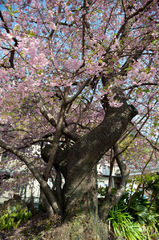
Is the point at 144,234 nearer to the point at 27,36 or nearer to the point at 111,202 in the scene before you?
the point at 111,202

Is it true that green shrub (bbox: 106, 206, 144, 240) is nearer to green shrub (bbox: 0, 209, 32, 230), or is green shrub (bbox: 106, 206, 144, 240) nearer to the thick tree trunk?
the thick tree trunk

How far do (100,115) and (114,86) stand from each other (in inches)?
82.9

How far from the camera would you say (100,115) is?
571 centimetres

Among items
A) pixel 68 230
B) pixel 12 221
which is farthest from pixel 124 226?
pixel 12 221

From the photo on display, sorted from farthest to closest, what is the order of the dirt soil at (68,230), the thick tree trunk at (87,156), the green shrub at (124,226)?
the green shrub at (124,226)
the thick tree trunk at (87,156)
the dirt soil at (68,230)

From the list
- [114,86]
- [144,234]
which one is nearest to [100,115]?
[114,86]

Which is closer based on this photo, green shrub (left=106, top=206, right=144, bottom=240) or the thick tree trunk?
the thick tree trunk

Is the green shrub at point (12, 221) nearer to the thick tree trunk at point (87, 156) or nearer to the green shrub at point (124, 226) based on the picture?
the thick tree trunk at point (87, 156)

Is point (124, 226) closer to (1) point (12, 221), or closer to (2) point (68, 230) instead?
(2) point (68, 230)

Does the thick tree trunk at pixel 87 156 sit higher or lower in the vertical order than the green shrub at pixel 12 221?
higher

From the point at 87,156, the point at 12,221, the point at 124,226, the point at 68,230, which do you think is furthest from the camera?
the point at 12,221

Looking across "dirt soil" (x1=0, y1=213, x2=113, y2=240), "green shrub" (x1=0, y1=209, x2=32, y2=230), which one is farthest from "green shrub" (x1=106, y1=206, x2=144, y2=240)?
"green shrub" (x1=0, y1=209, x2=32, y2=230)

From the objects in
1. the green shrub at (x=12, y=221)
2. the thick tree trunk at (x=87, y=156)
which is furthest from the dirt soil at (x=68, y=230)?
the green shrub at (x=12, y=221)

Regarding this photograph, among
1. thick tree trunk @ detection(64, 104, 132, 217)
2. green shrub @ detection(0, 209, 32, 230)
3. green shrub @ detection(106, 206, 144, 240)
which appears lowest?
green shrub @ detection(0, 209, 32, 230)
